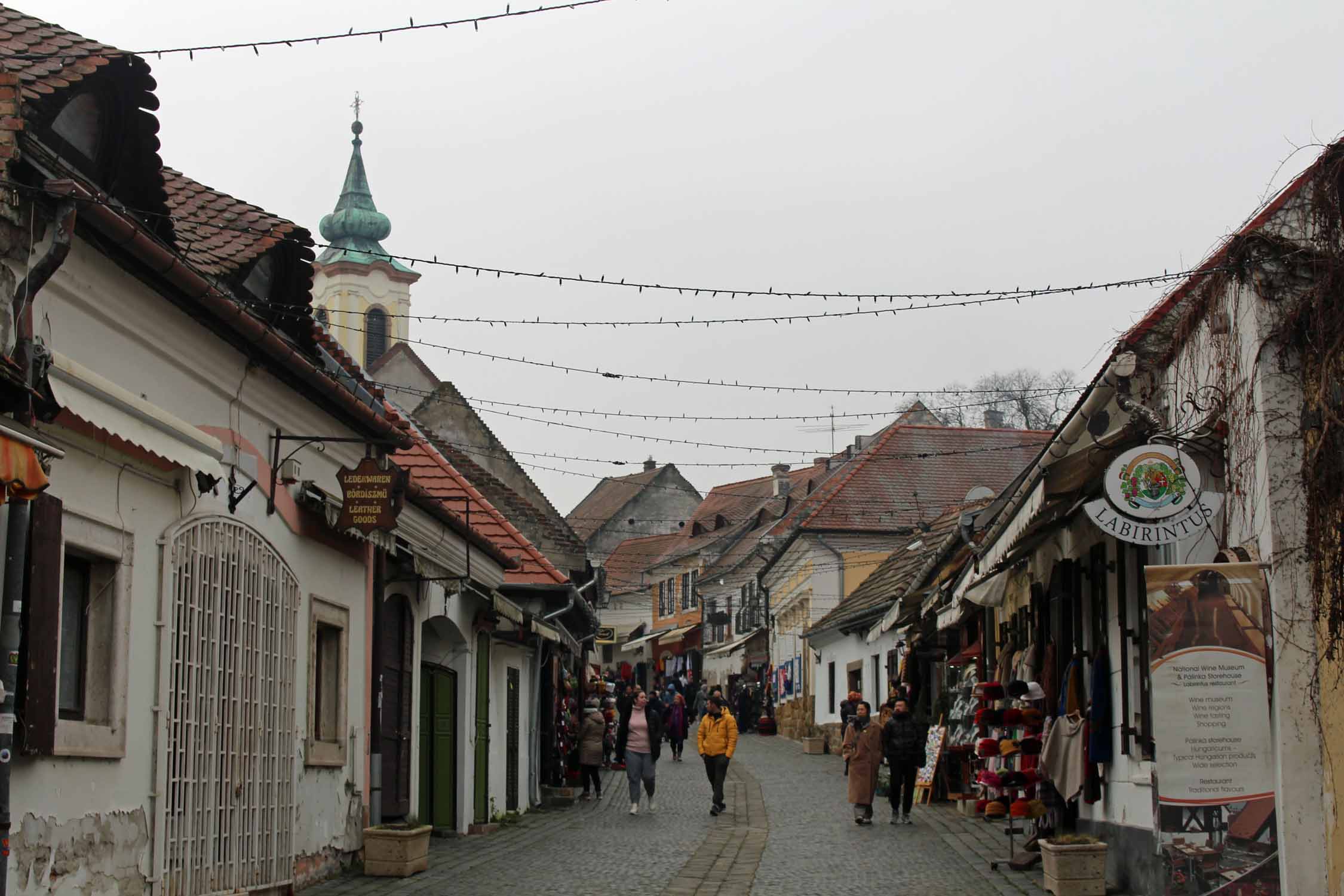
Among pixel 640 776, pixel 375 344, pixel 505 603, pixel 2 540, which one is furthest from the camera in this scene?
pixel 375 344

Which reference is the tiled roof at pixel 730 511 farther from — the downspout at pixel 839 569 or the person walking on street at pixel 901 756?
the person walking on street at pixel 901 756

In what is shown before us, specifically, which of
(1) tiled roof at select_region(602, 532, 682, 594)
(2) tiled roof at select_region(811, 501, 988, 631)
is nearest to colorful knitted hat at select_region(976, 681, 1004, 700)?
(2) tiled roof at select_region(811, 501, 988, 631)

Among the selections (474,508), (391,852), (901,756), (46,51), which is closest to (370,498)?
(391,852)

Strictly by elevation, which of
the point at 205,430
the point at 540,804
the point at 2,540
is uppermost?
the point at 205,430

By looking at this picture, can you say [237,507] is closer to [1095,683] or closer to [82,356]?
[82,356]

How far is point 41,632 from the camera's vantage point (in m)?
9.10

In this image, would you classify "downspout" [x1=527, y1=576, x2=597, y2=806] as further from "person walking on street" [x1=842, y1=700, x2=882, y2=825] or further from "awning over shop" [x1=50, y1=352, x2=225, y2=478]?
"awning over shop" [x1=50, y1=352, x2=225, y2=478]

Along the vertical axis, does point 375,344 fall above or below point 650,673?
above

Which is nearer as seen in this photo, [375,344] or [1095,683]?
[1095,683]

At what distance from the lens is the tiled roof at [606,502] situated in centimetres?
9269

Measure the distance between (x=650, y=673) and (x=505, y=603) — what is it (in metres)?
59.5

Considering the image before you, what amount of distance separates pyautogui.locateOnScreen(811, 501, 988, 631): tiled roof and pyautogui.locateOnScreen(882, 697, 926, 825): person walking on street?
571 cm

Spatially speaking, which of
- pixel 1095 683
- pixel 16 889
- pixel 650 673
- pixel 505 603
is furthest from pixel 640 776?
pixel 650 673

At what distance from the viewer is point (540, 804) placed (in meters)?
25.9
